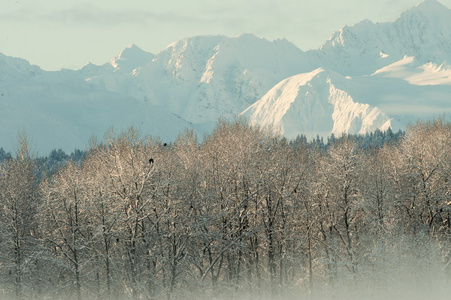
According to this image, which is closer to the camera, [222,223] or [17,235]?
[222,223]

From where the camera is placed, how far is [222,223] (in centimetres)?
5297

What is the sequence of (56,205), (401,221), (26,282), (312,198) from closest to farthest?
(26,282) → (56,205) → (312,198) → (401,221)

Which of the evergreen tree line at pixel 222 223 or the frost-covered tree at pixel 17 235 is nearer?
the evergreen tree line at pixel 222 223

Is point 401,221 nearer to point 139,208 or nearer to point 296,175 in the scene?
point 296,175

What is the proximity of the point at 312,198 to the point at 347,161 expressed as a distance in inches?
234

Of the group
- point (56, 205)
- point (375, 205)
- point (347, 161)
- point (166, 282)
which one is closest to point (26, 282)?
point (56, 205)

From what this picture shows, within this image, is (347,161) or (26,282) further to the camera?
(347,161)

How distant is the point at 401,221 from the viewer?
231ft

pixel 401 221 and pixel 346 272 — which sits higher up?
pixel 401 221

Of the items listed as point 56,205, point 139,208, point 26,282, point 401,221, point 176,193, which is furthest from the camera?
point 401,221

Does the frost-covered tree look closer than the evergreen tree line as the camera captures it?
No

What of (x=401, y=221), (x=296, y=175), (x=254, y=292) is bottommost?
(x=254, y=292)

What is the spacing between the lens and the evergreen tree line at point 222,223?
151 feet

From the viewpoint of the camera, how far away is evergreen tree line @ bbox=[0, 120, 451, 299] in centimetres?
4600
